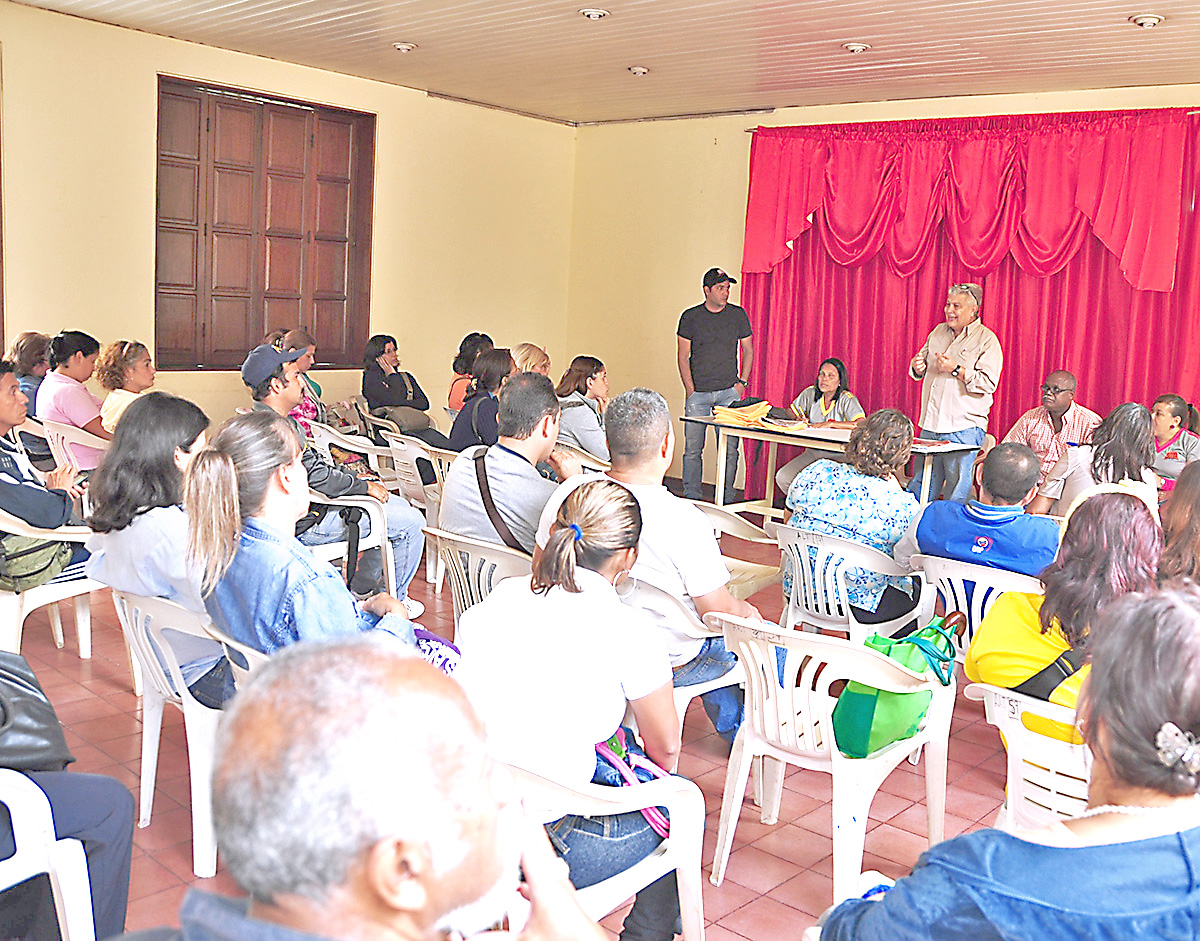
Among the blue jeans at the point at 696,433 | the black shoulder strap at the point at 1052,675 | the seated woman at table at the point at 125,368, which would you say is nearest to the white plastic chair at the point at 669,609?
the black shoulder strap at the point at 1052,675

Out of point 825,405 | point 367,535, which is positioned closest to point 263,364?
point 367,535

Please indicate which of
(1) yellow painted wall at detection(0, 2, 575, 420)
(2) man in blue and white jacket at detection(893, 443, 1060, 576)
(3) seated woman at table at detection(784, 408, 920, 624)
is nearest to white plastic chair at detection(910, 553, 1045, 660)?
(2) man in blue and white jacket at detection(893, 443, 1060, 576)

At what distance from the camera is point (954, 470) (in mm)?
6852

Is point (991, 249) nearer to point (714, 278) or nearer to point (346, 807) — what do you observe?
point (714, 278)

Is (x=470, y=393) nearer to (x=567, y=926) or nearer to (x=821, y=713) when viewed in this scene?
(x=821, y=713)

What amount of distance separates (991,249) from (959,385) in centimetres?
101

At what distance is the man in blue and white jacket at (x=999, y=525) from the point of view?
3.34 m

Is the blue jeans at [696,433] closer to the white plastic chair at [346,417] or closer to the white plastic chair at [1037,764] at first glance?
the white plastic chair at [346,417]

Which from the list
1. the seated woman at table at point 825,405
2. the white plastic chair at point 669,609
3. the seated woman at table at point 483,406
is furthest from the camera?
the seated woman at table at point 825,405

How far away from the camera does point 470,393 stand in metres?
5.71

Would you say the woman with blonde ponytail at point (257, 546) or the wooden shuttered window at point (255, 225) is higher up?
the wooden shuttered window at point (255, 225)

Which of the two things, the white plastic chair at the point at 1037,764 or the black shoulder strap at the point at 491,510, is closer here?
the white plastic chair at the point at 1037,764

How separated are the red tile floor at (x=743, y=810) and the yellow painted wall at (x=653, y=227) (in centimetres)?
534

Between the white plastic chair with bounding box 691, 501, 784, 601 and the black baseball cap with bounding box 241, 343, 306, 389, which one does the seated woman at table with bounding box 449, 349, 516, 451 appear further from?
the white plastic chair with bounding box 691, 501, 784, 601
